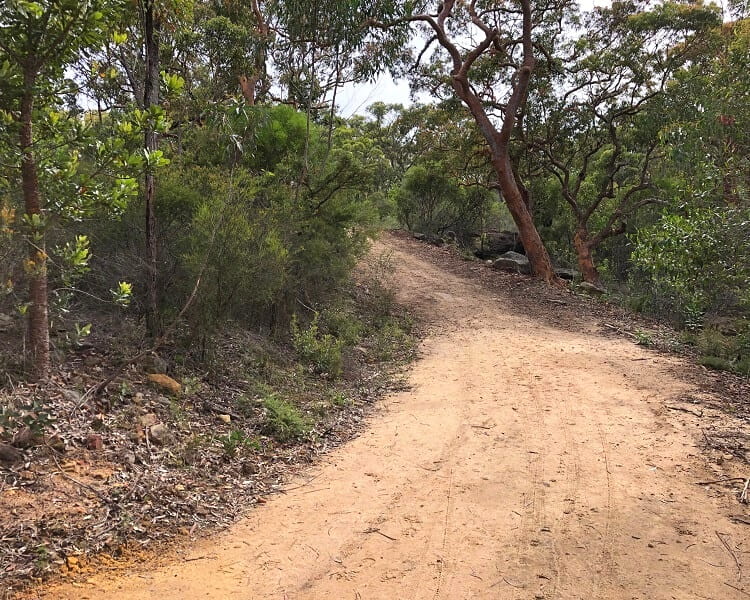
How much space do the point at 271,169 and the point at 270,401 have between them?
5237 mm

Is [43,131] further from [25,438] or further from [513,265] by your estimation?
[513,265]

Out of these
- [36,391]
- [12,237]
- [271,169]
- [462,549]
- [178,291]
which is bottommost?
[462,549]

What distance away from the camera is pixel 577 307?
13.9m

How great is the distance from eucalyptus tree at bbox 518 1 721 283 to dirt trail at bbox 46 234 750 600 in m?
12.3

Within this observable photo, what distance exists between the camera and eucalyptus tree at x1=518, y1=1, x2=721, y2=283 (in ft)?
53.8

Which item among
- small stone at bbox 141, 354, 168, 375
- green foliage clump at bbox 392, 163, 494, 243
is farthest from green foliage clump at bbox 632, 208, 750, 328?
green foliage clump at bbox 392, 163, 494, 243

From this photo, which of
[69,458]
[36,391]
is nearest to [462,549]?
[69,458]

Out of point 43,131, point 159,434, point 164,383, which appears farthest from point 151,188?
point 159,434

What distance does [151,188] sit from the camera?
20.6 feet

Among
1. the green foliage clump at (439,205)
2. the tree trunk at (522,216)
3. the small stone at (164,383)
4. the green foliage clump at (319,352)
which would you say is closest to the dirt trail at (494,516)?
the green foliage clump at (319,352)

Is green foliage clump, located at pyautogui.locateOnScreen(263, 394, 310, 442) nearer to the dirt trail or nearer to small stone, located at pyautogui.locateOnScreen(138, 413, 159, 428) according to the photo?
the dirt trail

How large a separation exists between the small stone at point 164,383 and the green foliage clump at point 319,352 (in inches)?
99.2

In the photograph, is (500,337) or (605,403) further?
(500,337)

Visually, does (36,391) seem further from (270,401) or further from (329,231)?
(329,231)
